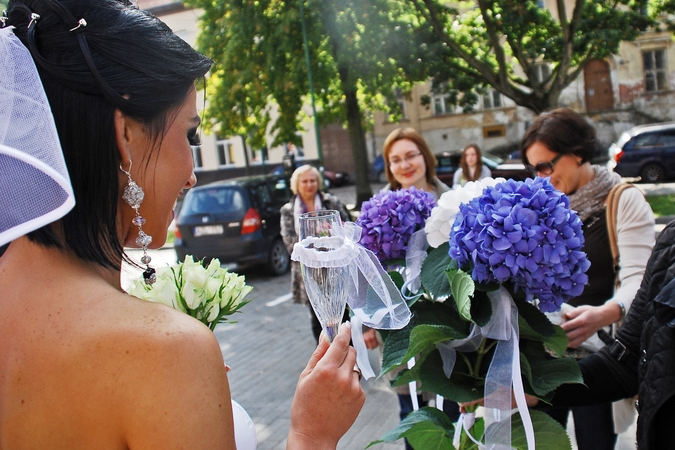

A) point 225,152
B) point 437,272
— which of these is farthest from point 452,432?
point 225,152

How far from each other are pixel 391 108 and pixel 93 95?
1695 centimetres

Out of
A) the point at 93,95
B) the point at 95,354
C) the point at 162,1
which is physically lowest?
the point at 95,354

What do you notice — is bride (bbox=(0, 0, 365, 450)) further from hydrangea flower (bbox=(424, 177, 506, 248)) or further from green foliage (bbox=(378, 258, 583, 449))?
hydrangea flower (bbox=(424, 177, 506, 248))

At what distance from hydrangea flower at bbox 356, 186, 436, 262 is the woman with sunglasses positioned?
48.0 inches

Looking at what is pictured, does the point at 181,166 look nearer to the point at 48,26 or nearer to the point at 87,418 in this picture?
the point at 48,26

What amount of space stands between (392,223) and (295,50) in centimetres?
1309

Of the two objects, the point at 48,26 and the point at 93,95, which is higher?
the point at 48,26

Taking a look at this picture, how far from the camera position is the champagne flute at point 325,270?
4.58 feet

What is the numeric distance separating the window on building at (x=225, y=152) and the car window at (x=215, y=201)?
2164 centimetres

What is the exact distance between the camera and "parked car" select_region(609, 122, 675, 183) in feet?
56.0

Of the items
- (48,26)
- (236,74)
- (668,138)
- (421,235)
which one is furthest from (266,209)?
(668,138)

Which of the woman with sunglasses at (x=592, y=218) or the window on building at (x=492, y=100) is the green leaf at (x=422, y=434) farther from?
the window on building at (x=492, y=100)

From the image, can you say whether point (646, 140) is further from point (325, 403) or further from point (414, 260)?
point (325, 403)

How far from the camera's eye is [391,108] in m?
17.6
